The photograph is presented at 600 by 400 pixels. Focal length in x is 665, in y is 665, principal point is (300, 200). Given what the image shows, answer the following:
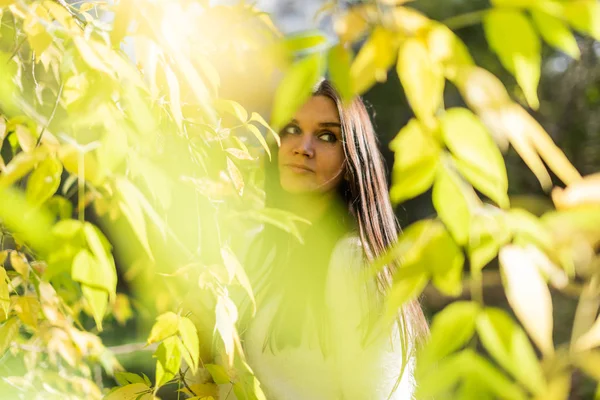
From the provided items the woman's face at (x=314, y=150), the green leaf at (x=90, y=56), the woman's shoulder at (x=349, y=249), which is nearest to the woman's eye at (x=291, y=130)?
the woman's face at (x=314, y=150)

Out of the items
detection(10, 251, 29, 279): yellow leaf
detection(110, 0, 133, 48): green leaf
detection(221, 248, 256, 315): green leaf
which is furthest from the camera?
detection(10, 251, 29, 279): yellow leaf

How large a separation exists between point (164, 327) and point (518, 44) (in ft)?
1.62

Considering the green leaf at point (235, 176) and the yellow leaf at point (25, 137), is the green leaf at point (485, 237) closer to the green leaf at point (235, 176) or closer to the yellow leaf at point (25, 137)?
the green leaf at point (235, 176)

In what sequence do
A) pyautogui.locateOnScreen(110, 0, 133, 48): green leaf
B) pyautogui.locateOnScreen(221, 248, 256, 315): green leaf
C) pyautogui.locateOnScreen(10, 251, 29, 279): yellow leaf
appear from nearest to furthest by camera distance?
pyautogui.locateOnScreen(110, 0, 133, 48): green leaf < pyautogui.locateOnScreen(221, 248, 256, 315): green leaf < pyautogui.locateOnScreen(10, 251, 29, 279): yellow leaf

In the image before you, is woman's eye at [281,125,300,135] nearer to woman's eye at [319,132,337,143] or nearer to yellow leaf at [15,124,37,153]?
woman's eye at [319,132,337,143]

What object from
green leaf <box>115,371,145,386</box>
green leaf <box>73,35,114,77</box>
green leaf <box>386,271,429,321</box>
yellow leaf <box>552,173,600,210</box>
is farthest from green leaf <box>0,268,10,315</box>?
yellow leaf <box>552,173,600,210</box>

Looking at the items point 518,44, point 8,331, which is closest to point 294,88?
point 518,44

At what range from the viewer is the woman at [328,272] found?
3.86 ft

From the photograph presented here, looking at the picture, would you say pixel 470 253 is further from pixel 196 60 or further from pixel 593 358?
pixel 196 60

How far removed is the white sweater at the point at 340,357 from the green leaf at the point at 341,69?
66cm

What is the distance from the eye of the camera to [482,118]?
1.34ft

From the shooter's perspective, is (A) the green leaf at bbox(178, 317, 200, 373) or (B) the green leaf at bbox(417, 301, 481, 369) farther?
(A) the green leaf at bbox(178, 317, 200, 373)

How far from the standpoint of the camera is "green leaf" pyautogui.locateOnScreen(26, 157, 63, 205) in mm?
606

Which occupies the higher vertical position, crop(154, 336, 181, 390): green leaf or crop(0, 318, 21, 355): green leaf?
crop(154, 336, 181, 390): green leaf
